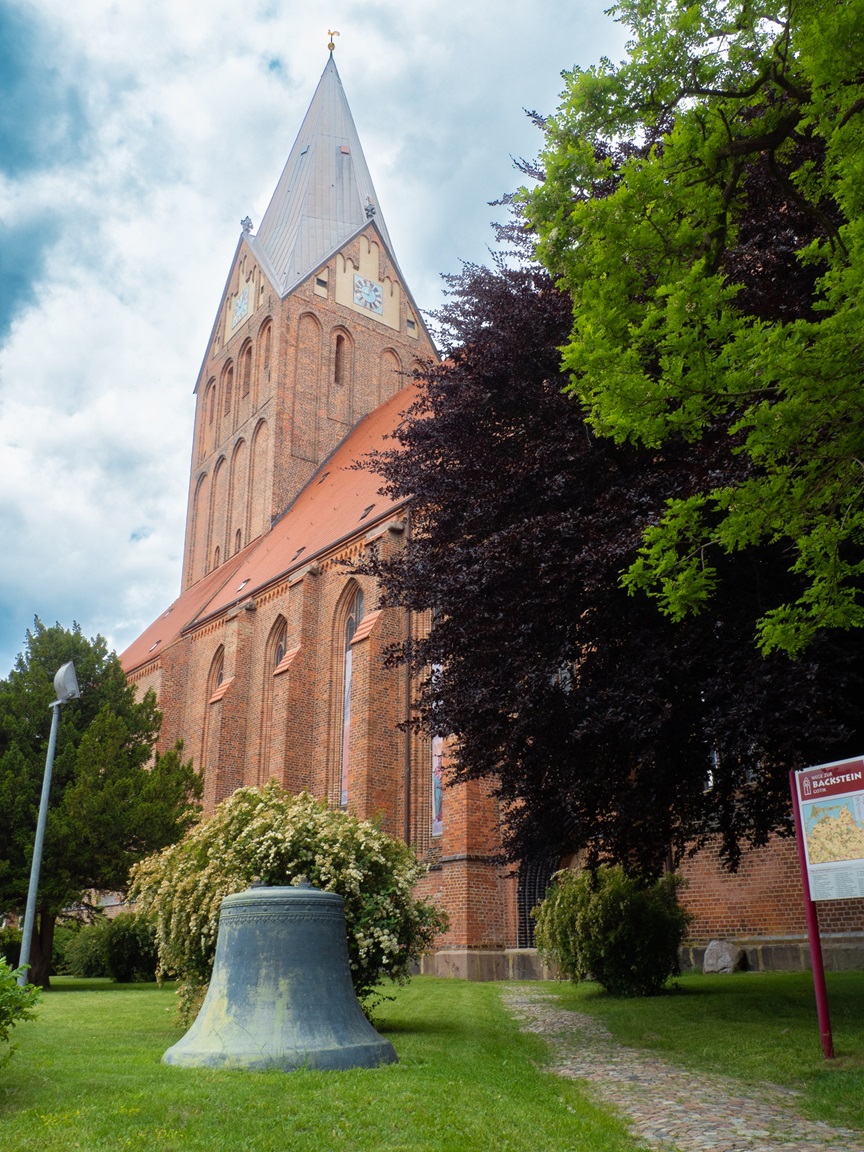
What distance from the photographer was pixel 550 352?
10.4m

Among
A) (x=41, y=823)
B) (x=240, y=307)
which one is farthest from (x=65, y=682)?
(x=240, y=307)

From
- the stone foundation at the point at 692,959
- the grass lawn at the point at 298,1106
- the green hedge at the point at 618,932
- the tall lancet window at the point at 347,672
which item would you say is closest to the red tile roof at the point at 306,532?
the tall lancet window at the point at 347,672

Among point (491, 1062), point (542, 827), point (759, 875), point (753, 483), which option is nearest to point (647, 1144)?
point (491, 1062)

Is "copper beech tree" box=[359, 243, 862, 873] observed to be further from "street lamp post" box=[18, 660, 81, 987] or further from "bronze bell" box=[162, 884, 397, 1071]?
"street lamp post" box=[18, 660, 81, 987]

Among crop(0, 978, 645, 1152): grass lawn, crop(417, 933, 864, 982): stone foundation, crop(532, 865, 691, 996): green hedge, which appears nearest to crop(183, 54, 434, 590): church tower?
crop(417, 933, 864, 982): stone foundation

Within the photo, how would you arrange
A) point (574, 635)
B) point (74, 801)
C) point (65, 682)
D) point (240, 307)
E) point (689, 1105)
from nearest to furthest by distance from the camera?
point (689, 1105), point (574, 635), point (65, 682), point (74, 801), point (240, 307)

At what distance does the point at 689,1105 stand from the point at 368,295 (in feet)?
113

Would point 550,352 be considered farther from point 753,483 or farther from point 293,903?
point 293,903

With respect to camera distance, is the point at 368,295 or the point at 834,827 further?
the point at 368,295

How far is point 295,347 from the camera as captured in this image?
34.5m

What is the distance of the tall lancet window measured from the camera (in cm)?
2278

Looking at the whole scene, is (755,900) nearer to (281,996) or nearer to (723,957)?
(723,957)

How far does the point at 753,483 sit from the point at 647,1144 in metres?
3.63

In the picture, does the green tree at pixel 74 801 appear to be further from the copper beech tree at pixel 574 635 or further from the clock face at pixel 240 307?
the clock face at pixel 240 307
